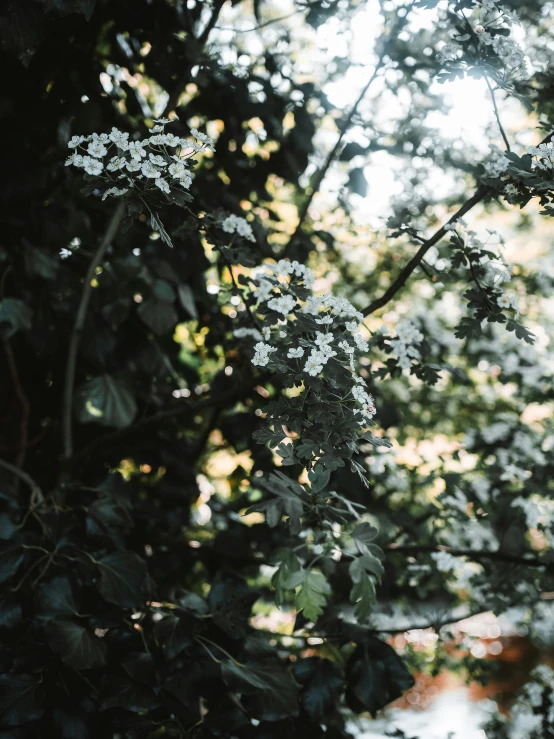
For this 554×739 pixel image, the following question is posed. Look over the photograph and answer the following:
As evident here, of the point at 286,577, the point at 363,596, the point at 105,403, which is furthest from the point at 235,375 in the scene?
the point at 363,596

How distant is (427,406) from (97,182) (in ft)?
7.13

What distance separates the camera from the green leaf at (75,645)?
1.21 metres

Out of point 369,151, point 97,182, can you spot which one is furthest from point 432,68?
point 97,182

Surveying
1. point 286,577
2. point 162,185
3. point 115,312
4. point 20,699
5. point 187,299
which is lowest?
point 20,699

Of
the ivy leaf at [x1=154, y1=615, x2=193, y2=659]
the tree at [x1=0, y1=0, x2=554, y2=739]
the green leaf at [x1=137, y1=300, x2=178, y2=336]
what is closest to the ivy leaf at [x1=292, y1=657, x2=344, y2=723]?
the tree at [x1=0, y1=0, x2=554, y2=739]

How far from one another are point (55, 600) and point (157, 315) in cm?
82

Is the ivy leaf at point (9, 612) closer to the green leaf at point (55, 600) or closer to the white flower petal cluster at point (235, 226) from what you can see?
the green leaf at point (55, 600)

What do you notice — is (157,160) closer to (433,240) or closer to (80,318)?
(433,240)

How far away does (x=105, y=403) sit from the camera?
1.73 m

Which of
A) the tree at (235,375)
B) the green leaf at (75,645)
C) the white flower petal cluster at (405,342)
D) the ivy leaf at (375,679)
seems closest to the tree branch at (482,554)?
the tree at (235,375)

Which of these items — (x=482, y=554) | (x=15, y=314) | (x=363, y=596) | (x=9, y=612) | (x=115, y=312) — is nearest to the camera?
(x=363, y=596)

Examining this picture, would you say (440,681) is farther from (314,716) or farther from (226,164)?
(226,164)

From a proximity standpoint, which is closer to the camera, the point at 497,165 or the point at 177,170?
the point at 177,170

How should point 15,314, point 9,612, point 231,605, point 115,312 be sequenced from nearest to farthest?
point 9,612 < point 231,605 < point 15,314 < point 115,312
